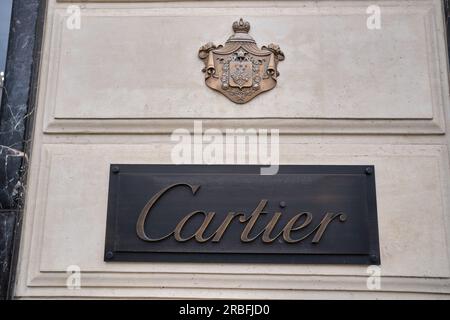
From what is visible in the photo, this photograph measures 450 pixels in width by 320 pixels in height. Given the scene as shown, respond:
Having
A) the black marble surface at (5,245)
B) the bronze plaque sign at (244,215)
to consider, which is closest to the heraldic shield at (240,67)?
the bronze plaque sign at (244,215)

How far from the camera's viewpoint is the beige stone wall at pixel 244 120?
4535 mm

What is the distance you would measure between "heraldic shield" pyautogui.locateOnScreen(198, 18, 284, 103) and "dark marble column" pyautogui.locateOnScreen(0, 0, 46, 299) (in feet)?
4.95

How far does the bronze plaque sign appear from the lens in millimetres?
4559

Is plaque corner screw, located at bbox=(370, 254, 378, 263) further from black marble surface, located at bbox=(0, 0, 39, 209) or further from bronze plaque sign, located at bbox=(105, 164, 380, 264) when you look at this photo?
black marble surface, located at bbox=(0, 0, 39, 209)

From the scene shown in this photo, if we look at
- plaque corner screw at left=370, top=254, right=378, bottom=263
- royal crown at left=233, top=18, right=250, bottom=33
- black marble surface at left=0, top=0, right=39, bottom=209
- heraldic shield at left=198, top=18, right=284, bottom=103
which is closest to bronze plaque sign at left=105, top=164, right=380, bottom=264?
plaque corner screw at left=370, top=254, right=378, bottom=263

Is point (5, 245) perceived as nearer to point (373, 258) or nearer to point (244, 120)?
point (244, 120)

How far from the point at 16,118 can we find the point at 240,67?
1960mm

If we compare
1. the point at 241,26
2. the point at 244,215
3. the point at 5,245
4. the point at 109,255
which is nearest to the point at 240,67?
the point at 241,26

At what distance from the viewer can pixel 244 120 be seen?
4.89 m

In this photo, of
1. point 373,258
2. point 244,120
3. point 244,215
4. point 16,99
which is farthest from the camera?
point 16,99

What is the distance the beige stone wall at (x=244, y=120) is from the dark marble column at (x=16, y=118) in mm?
87

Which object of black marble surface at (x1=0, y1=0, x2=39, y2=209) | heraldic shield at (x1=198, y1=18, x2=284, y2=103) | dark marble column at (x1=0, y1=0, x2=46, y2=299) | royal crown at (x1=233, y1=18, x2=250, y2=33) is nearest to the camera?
dark marble column at (x1=0, y1=0, x2=46, y2=299)

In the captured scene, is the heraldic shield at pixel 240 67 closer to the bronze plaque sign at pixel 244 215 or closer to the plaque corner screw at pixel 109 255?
the bronze plaque sign at pixel 244 215

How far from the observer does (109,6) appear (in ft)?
17.3
